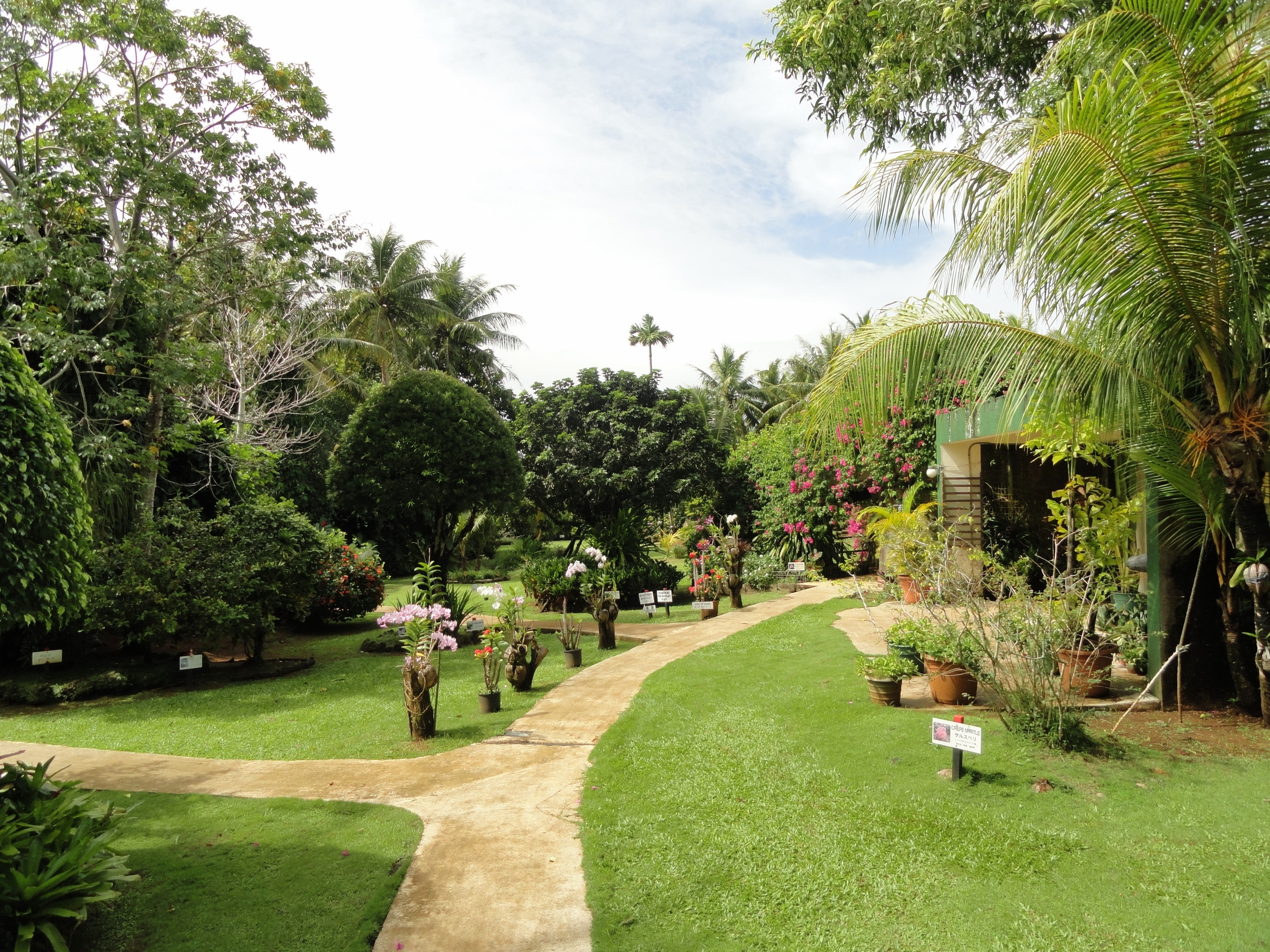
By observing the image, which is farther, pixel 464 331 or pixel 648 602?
pixel 464 331

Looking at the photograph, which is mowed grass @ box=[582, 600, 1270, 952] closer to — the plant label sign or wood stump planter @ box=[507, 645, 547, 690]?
the plant label sign

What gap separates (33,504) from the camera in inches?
150

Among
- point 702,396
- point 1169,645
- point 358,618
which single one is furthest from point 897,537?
point 702,396

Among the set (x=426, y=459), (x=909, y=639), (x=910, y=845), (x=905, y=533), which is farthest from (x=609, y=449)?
(x=910, y=845)

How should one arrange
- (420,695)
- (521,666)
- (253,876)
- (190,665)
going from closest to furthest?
(253,876) → (420,695) → (521,666) → (190,665)

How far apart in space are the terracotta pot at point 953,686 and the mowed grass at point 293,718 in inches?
155

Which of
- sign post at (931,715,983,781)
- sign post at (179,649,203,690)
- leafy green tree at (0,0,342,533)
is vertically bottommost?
sign post at (179,649,203,690)

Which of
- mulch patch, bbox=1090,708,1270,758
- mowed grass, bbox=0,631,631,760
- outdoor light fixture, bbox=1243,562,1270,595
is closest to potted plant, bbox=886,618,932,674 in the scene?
mulch patch, bbox=1090,708,1270,758

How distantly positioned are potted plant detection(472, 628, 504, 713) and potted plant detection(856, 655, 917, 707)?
3.61m

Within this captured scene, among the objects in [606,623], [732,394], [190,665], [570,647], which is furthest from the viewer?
[732,394]

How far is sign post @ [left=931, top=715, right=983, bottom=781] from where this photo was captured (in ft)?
15.3

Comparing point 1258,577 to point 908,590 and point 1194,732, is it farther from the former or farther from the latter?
point 908,590

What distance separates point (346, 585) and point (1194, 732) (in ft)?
40.6

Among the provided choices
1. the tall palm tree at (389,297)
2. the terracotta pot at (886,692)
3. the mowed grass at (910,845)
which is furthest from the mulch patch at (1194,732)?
the tall palm tree at (389,297)
